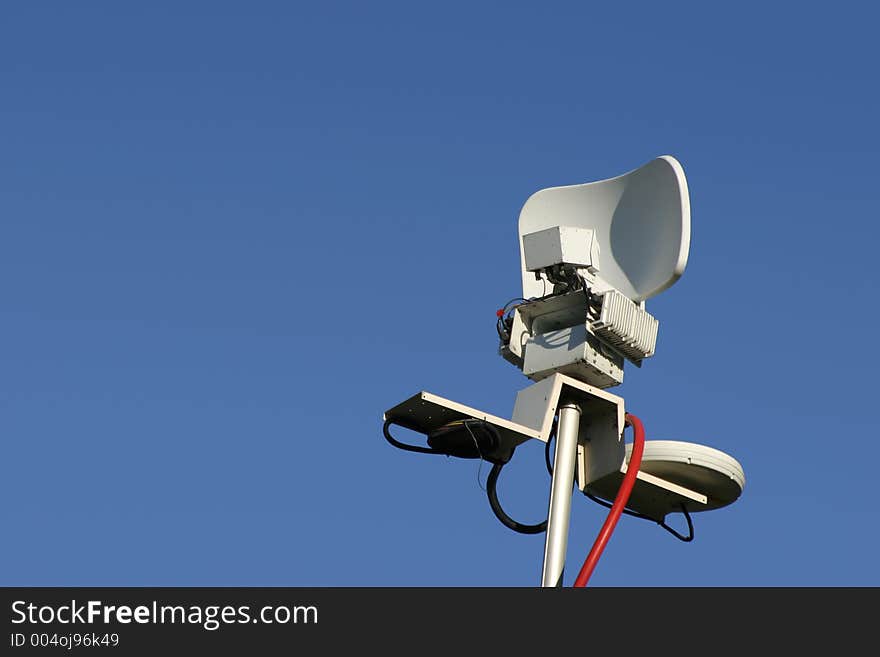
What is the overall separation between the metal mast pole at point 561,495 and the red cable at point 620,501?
0.90ft

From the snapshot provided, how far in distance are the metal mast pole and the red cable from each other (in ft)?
0.90

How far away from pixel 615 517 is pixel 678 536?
1.49m

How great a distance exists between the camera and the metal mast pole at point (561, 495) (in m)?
16.0

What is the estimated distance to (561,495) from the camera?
16.5 meters

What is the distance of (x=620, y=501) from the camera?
16.6 m

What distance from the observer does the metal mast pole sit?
1600 centimetres

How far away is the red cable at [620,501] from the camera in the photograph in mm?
15805

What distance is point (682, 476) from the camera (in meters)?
17.3

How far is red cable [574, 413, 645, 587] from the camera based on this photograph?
622 inches

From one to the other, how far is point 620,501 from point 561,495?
0.54 metres
